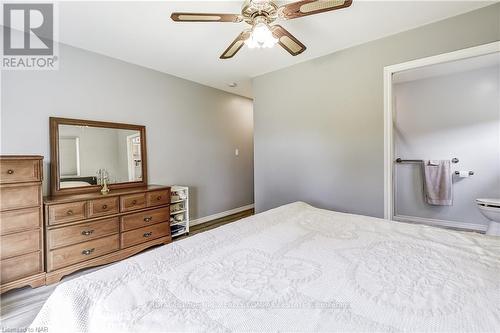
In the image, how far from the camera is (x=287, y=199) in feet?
10.5

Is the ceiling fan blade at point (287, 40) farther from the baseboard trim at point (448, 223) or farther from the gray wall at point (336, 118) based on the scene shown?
the baseboard trim at point (448, 223)

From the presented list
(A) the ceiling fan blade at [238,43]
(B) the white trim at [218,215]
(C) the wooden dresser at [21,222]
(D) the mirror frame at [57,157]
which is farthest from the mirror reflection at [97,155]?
(A) the ceiling fan blade at [238,43]

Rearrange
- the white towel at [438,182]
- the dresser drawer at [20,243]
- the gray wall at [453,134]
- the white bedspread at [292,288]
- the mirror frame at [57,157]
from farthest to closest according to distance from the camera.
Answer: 1. the white towel at [438,182]
2. the gray wall at [453,134]
3. the mirror frame at [57,157]
4. the dresser drawer at [20,243]
5. the white bedspread at [292,288]

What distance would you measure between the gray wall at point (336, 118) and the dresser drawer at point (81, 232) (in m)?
2.00

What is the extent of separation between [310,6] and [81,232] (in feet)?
8.77

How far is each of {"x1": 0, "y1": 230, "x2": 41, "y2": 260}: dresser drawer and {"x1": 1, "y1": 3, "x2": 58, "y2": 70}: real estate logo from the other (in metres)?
1.55

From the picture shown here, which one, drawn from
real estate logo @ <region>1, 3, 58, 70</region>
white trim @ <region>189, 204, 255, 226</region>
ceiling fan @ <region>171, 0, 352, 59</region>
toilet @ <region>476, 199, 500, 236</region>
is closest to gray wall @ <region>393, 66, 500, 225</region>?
toilet @ <region>476, 199, 500, 236</region>

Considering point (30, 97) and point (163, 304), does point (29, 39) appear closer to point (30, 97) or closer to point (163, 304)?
point (30, 97)

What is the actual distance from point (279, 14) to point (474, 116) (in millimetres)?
3510

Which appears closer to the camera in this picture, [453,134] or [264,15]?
[264,15]

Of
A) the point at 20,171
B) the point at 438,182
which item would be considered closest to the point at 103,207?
the point at 20,171

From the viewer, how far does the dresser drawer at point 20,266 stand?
1.79 meters

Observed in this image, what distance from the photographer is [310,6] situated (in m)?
1.41

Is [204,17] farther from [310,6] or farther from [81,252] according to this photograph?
[81,252]
